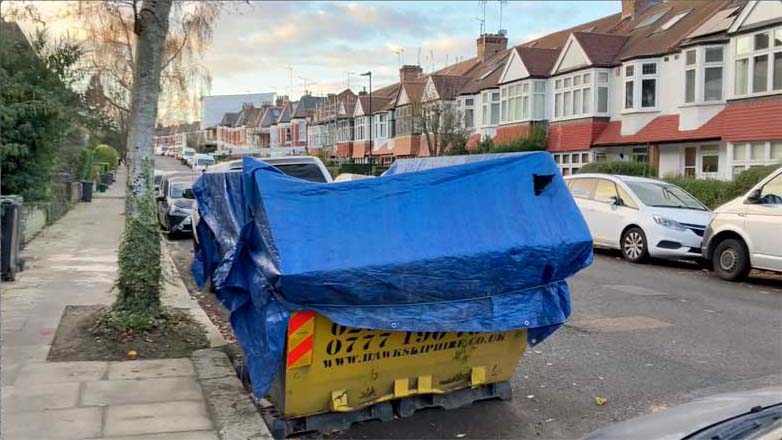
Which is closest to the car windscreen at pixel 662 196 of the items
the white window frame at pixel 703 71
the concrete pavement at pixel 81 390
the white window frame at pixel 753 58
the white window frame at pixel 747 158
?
the white window frame at pixel 747 158

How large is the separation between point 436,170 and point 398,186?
0.87 ft

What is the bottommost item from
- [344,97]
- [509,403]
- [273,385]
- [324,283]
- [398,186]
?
[509,403]

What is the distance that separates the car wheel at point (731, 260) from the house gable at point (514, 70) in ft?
75.8

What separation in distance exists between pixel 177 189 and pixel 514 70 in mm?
20483

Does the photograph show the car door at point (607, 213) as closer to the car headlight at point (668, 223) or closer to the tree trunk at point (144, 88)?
the car headlight at point (668, 223)

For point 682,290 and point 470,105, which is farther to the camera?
point 470,105

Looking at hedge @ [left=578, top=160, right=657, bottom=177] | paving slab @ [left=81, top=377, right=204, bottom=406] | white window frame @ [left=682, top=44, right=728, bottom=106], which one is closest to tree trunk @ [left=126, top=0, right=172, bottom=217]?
paving slab @ [left=81, top=377, right=204, bottom=406]

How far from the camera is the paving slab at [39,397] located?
487cm

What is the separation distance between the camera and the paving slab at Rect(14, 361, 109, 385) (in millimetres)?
5465

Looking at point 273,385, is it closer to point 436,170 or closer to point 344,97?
point 436,170

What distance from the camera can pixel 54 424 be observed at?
4.56 metres

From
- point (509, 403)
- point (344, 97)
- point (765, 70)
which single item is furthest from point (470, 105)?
point (509, 403)

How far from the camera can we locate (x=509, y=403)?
5312 millimetres

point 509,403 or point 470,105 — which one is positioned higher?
point 470,105
